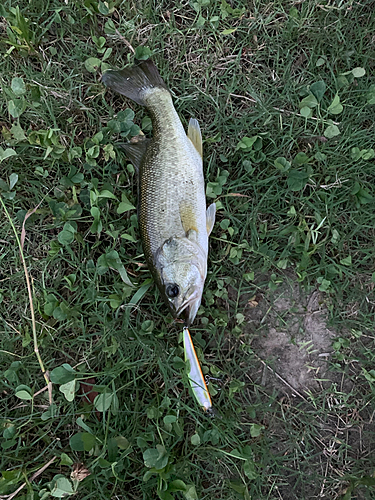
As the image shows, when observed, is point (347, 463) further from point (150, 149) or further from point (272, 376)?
point (150, 149)

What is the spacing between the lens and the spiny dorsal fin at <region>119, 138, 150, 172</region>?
8.95 feet

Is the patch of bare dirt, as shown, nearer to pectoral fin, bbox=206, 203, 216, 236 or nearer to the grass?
the grass

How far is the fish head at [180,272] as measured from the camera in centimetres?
248

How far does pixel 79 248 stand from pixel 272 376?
1.91m

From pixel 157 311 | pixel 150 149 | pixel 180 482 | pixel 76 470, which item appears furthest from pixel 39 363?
pixel 150 149

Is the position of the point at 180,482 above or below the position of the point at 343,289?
below

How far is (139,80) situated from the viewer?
2768 millimetres

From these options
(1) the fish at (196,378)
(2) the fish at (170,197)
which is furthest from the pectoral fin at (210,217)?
(1) the fish at (196,378)

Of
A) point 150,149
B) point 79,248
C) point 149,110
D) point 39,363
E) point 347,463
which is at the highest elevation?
point 149,110

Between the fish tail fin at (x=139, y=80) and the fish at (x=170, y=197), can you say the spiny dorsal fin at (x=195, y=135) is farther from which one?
the fish tail fin at (x=139, y=80)

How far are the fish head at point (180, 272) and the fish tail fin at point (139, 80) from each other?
119 centimetres

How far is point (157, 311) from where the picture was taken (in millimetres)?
2844

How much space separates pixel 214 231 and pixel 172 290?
0.67 meters

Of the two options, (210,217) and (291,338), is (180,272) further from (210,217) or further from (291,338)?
(291,338)
